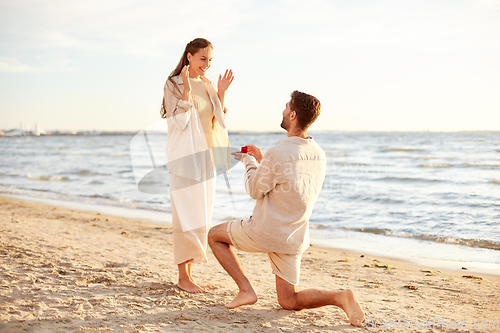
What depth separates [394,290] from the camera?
13.0ft

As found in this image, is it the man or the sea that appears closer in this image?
the man

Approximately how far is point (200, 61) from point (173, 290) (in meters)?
2.04

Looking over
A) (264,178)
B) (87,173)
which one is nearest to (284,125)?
(264,178)

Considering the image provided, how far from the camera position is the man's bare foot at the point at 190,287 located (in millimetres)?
3586

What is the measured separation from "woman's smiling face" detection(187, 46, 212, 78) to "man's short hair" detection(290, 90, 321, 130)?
1078 millimetres

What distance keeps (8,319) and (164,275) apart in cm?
158

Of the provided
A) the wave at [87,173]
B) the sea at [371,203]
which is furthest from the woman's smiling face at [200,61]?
the wave at [87,173]

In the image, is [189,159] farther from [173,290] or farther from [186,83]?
[173,290]

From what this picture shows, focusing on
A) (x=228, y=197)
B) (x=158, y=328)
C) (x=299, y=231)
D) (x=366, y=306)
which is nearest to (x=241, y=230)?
(x=299, y=231)

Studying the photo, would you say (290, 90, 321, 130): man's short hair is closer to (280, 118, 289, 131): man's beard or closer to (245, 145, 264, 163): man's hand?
(280, 118, 289, 131): man's beard

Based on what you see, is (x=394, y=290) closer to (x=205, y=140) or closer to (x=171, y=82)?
(x=205, y=140)

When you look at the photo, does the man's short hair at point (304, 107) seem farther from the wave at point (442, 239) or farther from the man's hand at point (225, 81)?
the wave at point (442, 239)

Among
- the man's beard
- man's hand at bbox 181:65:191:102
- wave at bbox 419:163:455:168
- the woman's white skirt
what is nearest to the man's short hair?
the man's beard

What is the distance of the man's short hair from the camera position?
2.79 metres
